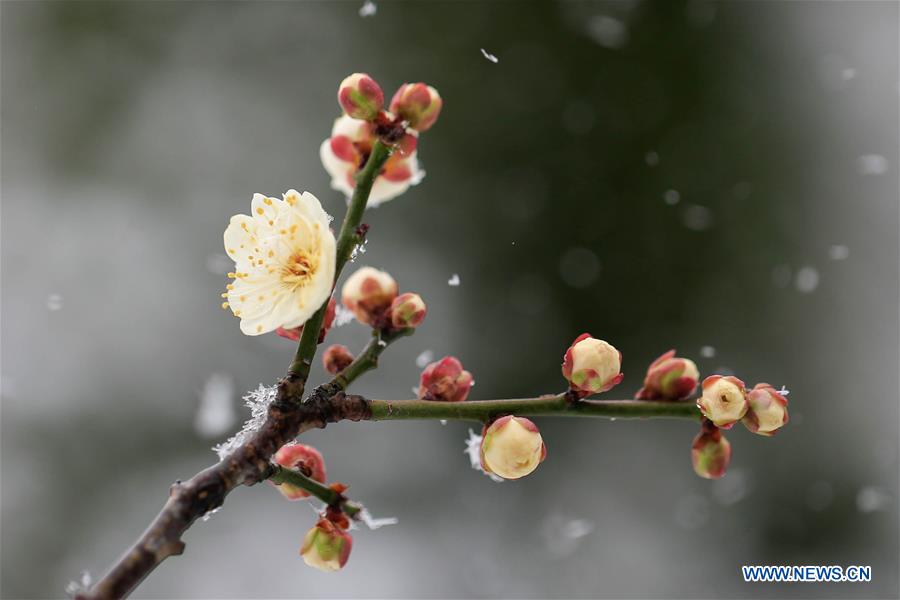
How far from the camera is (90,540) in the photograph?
1984 millimetres

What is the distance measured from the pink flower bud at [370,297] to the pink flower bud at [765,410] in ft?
1.01

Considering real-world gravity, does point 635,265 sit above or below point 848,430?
above

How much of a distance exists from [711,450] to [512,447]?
0.60 feet

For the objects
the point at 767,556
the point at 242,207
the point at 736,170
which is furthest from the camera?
the point at 242,207

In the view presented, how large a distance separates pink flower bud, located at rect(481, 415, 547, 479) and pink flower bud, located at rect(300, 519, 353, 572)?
132 millimetres

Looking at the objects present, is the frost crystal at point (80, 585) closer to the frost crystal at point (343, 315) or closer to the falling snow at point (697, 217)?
the frost crystal at point (343, 315)

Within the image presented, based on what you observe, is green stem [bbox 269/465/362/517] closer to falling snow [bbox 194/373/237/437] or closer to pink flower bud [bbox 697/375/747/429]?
pink flower bud [bbox 697/375/747/429]

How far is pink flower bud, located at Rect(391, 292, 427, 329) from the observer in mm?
722

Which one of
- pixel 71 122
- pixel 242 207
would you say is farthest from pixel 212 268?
pixel 71 122

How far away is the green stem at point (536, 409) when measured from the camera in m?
0.64

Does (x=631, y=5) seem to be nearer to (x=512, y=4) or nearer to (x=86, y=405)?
(x=512, y=4)

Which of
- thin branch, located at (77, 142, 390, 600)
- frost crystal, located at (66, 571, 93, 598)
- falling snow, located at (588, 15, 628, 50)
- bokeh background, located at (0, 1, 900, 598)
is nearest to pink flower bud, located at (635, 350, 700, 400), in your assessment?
thin branch, located at (77, 142, 390, 600)

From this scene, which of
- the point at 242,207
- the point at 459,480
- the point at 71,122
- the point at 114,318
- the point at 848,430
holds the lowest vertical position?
the point at 459,480

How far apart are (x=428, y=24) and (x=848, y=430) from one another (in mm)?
1475
